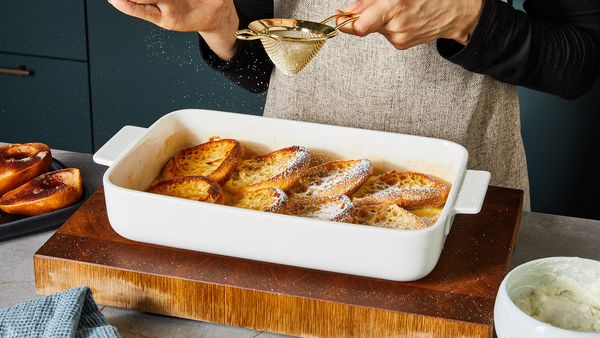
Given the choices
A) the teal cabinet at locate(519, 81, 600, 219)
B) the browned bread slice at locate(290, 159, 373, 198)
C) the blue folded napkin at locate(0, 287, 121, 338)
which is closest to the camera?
the blue folded napkin at locate(0, 287, 121, 338)

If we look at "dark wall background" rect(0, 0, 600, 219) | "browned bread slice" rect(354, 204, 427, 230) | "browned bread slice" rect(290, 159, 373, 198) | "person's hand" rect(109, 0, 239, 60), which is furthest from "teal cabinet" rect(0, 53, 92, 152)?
"browned bread slice" rect(354, 204, 427, 230)

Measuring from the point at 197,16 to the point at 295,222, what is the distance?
45 centimetres

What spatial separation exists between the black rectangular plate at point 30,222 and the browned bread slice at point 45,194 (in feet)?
0.03

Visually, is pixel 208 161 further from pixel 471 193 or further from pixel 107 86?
pixel 107 86

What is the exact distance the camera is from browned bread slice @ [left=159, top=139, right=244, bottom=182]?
1.21 m

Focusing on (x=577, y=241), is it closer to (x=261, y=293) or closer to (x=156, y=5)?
(x=261, y=293)

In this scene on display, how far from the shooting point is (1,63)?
2.64 metres

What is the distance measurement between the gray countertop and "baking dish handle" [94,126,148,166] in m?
0.12

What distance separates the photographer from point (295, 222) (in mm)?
973

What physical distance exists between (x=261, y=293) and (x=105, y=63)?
68.8 inches

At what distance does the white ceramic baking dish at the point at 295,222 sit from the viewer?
973mm

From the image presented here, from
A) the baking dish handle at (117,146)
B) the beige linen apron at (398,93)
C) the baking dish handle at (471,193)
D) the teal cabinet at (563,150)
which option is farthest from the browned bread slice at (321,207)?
the teal cabinet at (563,150)

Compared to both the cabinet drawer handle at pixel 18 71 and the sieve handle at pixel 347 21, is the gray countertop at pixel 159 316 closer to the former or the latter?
the sieve handle at pixel 347 21

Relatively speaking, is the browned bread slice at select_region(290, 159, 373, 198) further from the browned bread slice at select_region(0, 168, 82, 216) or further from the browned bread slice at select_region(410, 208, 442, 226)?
the browned bread slice at select_region(0, 168, 82, 216)
